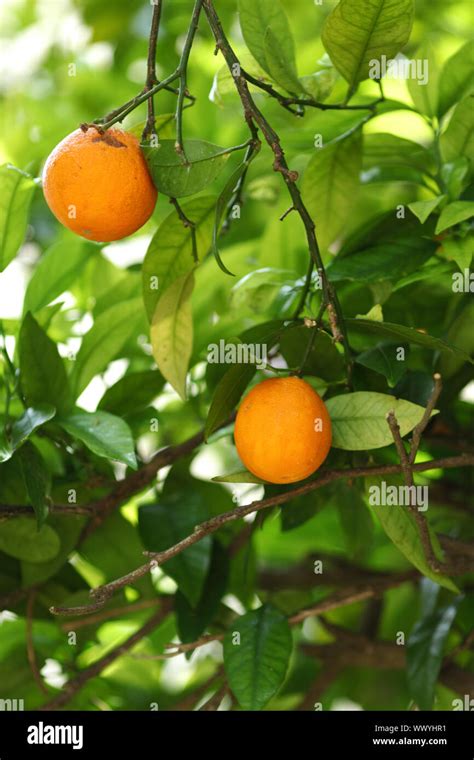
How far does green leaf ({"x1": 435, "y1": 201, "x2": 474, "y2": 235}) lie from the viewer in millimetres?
715

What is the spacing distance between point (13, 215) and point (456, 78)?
45 cm

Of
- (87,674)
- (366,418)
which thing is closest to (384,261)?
(366,418)

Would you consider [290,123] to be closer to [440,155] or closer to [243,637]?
[440,155]

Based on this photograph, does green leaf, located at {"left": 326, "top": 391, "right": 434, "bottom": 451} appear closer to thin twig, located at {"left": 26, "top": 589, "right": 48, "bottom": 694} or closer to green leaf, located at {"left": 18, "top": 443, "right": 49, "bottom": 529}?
green leaf, located at {"left": 18, "top": 443, "right": 49, "bottom": 529}

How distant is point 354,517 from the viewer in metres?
0.96

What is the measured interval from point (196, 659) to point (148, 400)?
552 millimetres

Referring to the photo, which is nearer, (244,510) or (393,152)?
(244,510)

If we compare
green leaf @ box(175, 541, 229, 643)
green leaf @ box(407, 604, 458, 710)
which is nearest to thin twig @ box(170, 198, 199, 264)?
green leaf @ box(175, 541, 229, 643)

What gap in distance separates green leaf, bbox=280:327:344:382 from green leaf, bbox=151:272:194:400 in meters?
0.09

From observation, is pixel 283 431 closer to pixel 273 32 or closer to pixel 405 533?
pixel 405 533

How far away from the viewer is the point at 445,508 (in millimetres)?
1057

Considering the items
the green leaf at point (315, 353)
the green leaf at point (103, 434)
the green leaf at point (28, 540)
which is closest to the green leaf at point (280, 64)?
the green leaf at point (315, 353)

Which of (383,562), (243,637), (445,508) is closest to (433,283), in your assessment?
(445,508)

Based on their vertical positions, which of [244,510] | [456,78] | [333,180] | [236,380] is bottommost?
[244,510]
